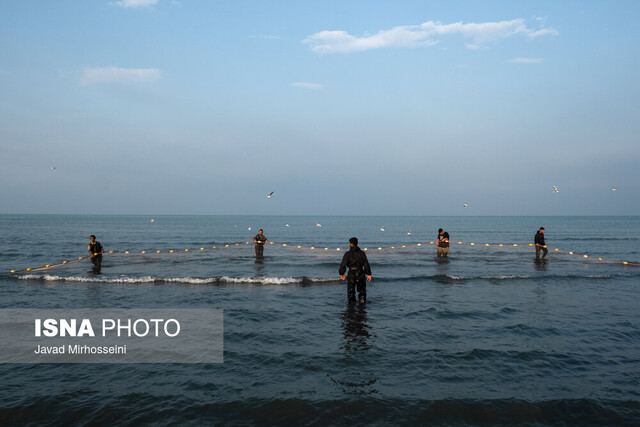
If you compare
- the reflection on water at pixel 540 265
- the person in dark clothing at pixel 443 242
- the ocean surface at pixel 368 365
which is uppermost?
the person in dark clothing at pixel 443 242

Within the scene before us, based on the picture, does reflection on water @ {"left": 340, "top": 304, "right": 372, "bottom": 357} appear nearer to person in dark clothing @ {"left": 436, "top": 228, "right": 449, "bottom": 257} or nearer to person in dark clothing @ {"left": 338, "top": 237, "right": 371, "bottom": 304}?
person in dark clothing @ {"left": 338, "top": 237, "right": 371, "bottom": 304}

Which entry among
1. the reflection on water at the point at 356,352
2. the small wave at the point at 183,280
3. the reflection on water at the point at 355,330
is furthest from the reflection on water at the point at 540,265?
the reflection on water at the point at 356,352

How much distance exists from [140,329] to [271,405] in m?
5.60

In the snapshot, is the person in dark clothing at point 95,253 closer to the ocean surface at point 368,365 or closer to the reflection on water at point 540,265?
the ocean surface at point 368,365

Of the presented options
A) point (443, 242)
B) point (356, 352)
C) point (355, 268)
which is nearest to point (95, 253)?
point (355, 268)

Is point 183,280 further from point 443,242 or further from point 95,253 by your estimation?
point 443,242

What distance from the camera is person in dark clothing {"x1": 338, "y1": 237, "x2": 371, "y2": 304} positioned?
1207cm

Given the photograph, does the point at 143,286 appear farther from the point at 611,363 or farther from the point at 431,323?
the point at 611,363

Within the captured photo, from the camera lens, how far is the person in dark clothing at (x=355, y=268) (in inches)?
475

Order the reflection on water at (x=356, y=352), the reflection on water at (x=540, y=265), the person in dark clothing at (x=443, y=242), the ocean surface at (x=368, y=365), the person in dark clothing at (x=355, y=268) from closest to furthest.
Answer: the ocean surface at (x=368, y=365) < the reflection on water at (x=356, y=352) < the person in dark clothing at (x=355, y=268) < the reflection on water at (x=540, y=265) < the person in dark clothing at (x=443, y=242)

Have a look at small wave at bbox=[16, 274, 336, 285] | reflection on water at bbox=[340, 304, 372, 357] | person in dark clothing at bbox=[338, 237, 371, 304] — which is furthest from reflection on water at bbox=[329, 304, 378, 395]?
small wave at bbox=[16, 274, 336, 285]

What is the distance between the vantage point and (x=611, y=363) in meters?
7.93

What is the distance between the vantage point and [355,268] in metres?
12.2

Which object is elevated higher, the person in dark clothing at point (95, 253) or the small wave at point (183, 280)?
the person in dark clothing at point (95, 253)
